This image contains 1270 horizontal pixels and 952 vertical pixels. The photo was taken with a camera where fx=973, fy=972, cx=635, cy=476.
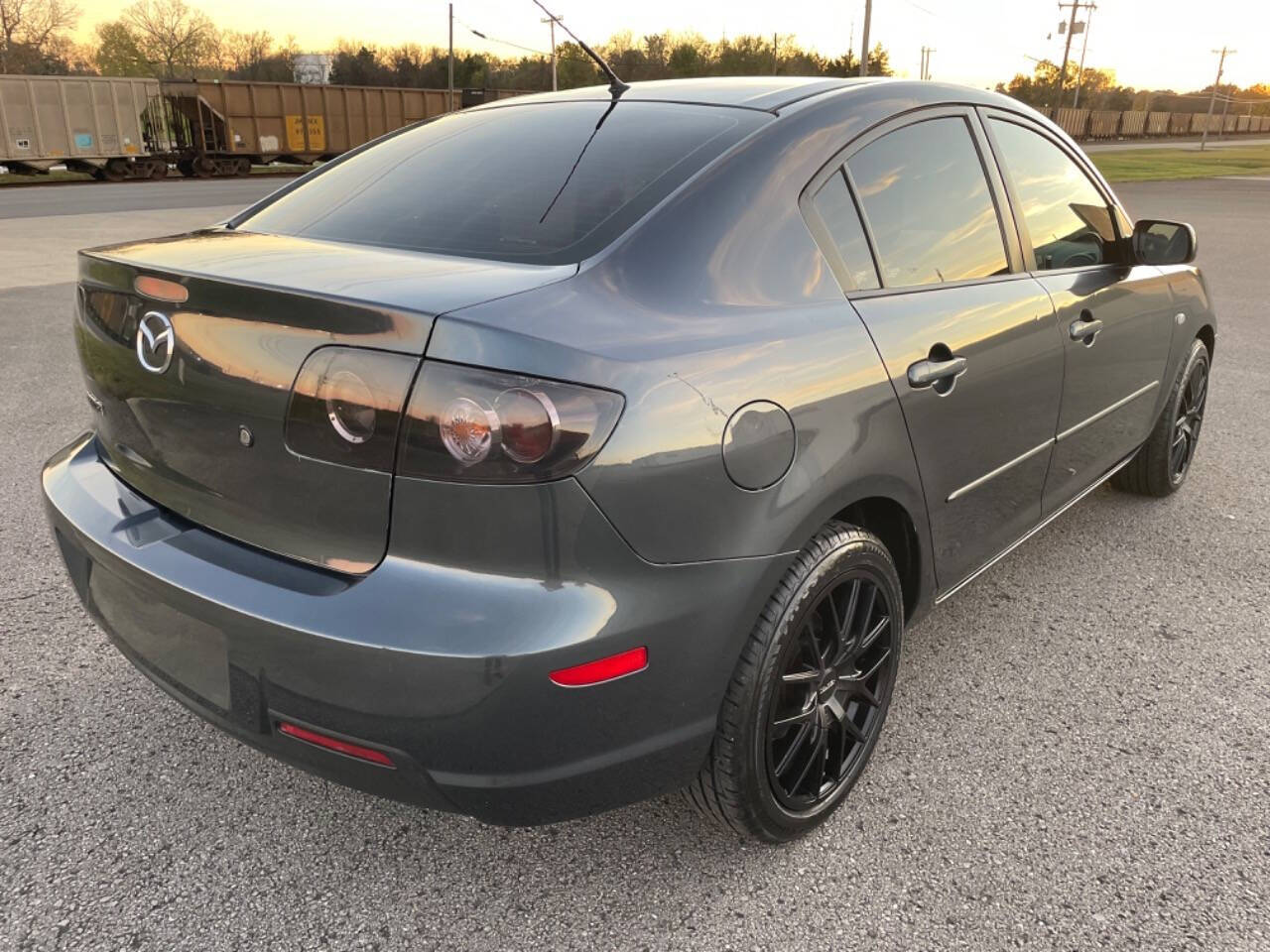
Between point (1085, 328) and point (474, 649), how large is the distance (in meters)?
2.30

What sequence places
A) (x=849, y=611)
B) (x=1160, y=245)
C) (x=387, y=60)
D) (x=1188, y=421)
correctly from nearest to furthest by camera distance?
(x=849, y=611), (x=1160, y=245), (x=1188, y=421), (x=387, y=60)

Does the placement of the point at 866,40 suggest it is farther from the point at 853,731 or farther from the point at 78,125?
the point at 853,731

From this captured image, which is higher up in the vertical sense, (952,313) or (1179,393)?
(952,313)

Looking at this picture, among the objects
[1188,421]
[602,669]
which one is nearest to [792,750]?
[602,669]

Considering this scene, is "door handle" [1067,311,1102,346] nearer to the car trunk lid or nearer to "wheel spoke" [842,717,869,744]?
"wheel spoke" [842,717,869,744]

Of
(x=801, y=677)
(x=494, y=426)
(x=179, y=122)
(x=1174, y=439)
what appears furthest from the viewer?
(x=179, y=122)

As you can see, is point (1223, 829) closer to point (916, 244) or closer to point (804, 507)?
point (804, 507)

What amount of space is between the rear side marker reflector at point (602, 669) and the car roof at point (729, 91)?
137 centimetres

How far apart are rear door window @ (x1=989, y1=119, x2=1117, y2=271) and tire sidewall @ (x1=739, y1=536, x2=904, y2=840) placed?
1257 millimetres

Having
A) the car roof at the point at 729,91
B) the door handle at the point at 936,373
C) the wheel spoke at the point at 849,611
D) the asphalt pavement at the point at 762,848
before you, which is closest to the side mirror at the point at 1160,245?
the asphalt pavement at the point at 762,848

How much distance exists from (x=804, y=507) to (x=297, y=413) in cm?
96

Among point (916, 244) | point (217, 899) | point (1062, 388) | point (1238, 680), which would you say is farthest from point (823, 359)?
point (1238, 680)

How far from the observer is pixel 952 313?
239 cm

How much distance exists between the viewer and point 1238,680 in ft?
9.43
